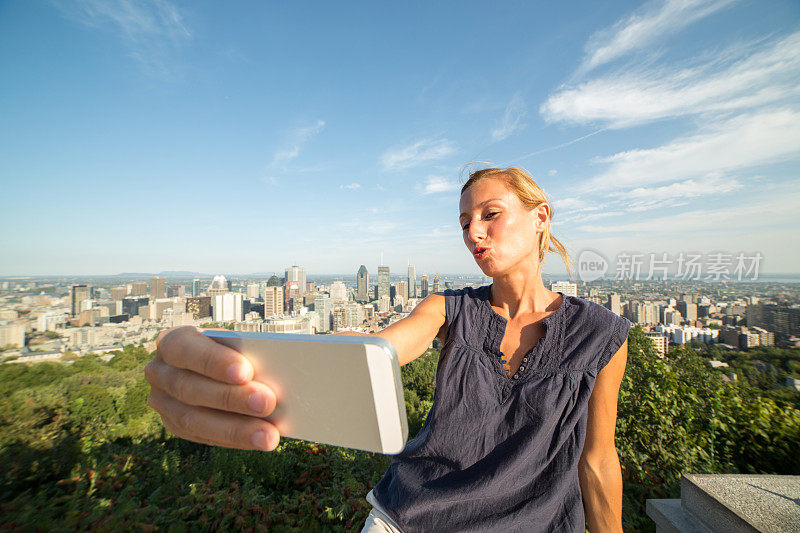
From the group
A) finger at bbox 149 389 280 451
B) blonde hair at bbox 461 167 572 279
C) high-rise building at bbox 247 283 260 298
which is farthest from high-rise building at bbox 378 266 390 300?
finger at bbox 149 389 280 451

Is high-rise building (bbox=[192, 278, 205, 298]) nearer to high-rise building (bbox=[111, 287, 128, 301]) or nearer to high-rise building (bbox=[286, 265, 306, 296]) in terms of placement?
high-rise building (bbox=[111, 287, 128, 301])

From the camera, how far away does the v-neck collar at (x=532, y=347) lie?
1309mm

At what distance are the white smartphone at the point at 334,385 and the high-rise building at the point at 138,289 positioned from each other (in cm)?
2892

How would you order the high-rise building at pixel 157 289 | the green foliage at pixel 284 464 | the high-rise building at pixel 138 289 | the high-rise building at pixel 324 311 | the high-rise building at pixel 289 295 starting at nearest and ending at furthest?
the green foliage at pixel 284 464 → the high-rise building at pixel 138 289 → the high-rise building at pixel 157 289 → the high-rise building at pixel 324 311 → the high-rise building at pixel 289 295

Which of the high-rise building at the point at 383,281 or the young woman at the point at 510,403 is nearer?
the young woman at the point at 510,403

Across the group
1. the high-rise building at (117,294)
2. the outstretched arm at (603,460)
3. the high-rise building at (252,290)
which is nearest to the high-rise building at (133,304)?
the high-rise building at (117,294)

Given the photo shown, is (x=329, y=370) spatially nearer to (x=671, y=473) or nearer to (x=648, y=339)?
(x=671, y=473)

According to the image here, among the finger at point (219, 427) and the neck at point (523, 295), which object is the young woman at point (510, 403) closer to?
the neck at point (523, 295)

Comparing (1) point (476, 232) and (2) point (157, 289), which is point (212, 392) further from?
(2) point (157, 289)

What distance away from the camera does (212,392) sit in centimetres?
68

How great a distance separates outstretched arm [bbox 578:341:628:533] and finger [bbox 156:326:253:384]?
1.34 metres

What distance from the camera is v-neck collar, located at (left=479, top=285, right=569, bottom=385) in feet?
4.29

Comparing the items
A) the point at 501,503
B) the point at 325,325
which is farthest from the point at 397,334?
the point at 325,325

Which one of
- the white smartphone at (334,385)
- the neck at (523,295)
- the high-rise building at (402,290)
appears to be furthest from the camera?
the high-rise building at (402,290)
